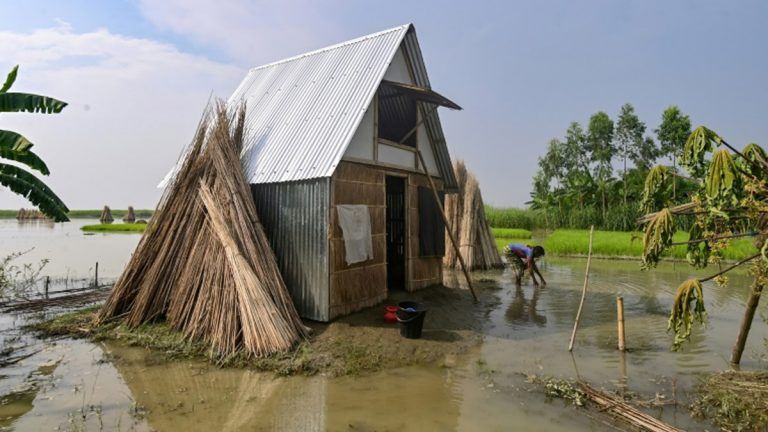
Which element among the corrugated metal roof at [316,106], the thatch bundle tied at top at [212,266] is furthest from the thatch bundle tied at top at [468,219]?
the thatch bundle tied at top at [212,266]

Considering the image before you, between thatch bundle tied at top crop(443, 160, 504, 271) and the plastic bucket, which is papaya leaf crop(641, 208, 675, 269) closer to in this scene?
the plastic bucket

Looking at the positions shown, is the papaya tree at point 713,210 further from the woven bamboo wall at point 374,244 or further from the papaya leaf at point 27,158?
the papaya leaf at point 27,158

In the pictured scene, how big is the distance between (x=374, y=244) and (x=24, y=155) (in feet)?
17.7

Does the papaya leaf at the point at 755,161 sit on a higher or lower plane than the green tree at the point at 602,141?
lower

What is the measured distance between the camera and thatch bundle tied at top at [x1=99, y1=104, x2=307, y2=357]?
5734 mm

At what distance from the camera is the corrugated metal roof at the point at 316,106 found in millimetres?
7000

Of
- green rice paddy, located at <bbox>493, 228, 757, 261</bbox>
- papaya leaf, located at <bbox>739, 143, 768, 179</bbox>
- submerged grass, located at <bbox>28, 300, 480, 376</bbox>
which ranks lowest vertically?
submerged grass, located at <bbox>28, 300, 480, 376</bbox>

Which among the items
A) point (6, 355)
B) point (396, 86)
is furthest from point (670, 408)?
point (6, 355)

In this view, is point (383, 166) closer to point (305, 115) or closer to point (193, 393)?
point (305, 115)

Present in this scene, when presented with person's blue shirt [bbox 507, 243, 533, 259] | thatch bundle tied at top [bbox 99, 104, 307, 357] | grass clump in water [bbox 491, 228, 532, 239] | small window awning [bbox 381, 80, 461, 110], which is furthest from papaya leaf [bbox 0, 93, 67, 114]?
grass clump in water [bbox 491, 228, 532, 239]

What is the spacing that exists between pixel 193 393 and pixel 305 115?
5065mm

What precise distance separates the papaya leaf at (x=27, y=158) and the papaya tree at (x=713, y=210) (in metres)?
7.96

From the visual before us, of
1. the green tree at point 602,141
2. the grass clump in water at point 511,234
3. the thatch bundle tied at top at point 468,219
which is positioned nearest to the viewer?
the thatch bundle tied at top at point 468,219

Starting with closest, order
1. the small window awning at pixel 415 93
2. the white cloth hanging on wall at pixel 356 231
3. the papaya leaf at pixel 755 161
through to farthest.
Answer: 1. the papaya leaf at pixel 755 161
2. the white cloth hanging on wall at pixel 356 231
3. the small window awning at pixel 415 93
